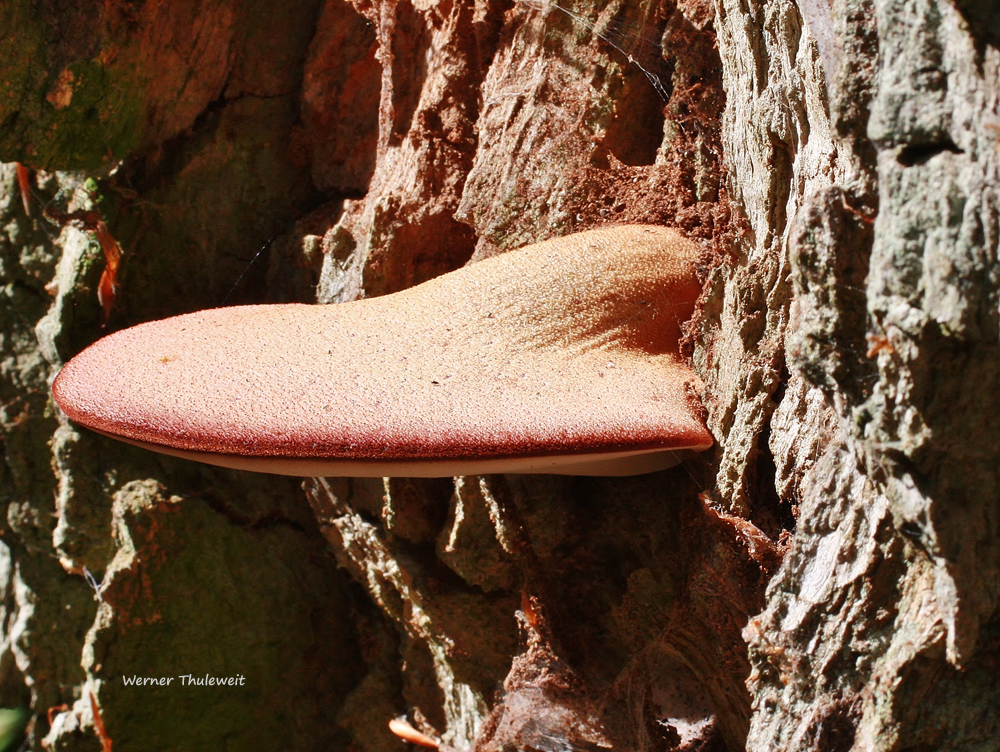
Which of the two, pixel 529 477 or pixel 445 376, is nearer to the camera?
pixel 445 376

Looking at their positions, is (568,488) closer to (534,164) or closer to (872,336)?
(534,164)

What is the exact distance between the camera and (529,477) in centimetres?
181

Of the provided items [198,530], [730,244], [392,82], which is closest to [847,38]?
[730,244]

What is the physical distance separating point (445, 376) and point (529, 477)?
54 cm

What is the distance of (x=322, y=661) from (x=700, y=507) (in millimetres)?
1550

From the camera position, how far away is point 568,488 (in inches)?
71.8

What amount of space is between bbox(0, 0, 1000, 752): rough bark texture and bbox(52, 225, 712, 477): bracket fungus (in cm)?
14

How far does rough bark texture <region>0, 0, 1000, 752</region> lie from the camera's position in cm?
→ 103

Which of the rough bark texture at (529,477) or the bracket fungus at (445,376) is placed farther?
the bracket fungus at (445,376)

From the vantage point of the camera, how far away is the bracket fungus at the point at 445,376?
3.93 ft

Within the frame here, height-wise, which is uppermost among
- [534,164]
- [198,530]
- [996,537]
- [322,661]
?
[534,164]

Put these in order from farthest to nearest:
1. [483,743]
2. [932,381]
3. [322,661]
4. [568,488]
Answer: [322,661] < [483,743] < [568,488] < [932,381]

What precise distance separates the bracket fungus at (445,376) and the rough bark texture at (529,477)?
14 centimetres

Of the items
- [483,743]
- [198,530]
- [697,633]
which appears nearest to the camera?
[697,633]
